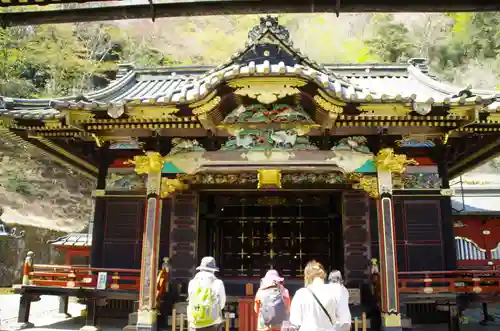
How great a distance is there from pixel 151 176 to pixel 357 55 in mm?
37790

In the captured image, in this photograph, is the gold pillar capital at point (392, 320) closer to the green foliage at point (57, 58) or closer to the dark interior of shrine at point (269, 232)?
the dark interior of shrine at point (269, 232)

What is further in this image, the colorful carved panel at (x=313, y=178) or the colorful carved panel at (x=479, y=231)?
the colorful carved panel at (x=479, y=231)

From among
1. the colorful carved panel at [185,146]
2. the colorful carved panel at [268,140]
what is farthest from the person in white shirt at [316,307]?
the colorful carved panel at [185,146]

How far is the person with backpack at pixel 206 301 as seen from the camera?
5.55 meters

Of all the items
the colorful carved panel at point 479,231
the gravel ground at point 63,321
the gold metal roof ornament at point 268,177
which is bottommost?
the gravel ground at point 63,321

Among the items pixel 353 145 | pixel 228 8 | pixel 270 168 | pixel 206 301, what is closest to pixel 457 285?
pixel 353 145

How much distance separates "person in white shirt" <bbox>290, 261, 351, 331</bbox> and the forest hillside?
21.1m

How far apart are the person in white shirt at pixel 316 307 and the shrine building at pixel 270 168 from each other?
429 cm

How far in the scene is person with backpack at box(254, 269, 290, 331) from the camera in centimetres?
551

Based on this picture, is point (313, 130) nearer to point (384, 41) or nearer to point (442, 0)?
point (442, 0)

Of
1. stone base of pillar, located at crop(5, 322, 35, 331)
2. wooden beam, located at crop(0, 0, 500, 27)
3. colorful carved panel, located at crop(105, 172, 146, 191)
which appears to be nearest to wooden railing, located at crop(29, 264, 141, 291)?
stone base of pillar, located at crop(5, 322, 35, 331)

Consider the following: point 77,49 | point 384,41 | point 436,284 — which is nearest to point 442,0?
point 436,284

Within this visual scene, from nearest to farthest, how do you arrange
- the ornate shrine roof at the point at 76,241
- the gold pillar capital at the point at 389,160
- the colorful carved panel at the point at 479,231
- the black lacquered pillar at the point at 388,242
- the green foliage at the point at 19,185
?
the black lacquered pillar at the point at 388,242 → the gold pillar capital at the point at 389,160 → the ornate shrine roof at the point at 76,241 → the colorful carved panel at the point at 479,231 → the green foliage at the point at 19,185

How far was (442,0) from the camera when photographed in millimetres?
2855
